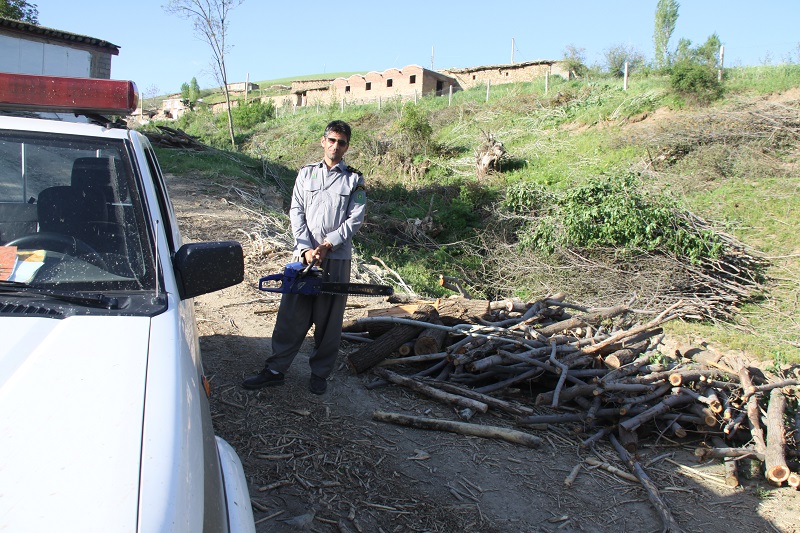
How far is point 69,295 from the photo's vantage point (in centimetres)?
198

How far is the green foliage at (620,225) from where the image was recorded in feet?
32.6

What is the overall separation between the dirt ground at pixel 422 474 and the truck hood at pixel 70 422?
156 centimetres

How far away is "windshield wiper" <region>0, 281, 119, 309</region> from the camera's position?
1.96m

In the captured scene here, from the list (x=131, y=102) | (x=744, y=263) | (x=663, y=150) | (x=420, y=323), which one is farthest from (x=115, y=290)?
(x=663, y=150)

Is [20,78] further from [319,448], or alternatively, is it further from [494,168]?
[494,168]

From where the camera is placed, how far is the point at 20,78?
8.00ft

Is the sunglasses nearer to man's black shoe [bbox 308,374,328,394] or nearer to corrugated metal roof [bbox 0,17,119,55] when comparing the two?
man's black shoe [bbox 308,374,328,394]

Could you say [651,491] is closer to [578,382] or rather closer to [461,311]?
[578,382]

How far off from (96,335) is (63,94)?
1339 millimetres

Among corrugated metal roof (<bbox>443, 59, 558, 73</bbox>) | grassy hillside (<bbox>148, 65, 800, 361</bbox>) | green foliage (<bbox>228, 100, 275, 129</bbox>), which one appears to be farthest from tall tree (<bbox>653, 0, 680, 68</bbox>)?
green foliage (<bbox>228, 100, 275, 129</bbox>)

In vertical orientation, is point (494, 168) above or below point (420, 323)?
above

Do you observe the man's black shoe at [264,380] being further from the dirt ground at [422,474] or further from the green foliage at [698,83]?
the green foliage at [698,83]

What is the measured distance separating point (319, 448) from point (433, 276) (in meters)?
8.26

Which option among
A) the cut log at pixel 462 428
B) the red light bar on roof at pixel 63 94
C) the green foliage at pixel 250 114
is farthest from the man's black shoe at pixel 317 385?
the green foliage at pixel 250 114
